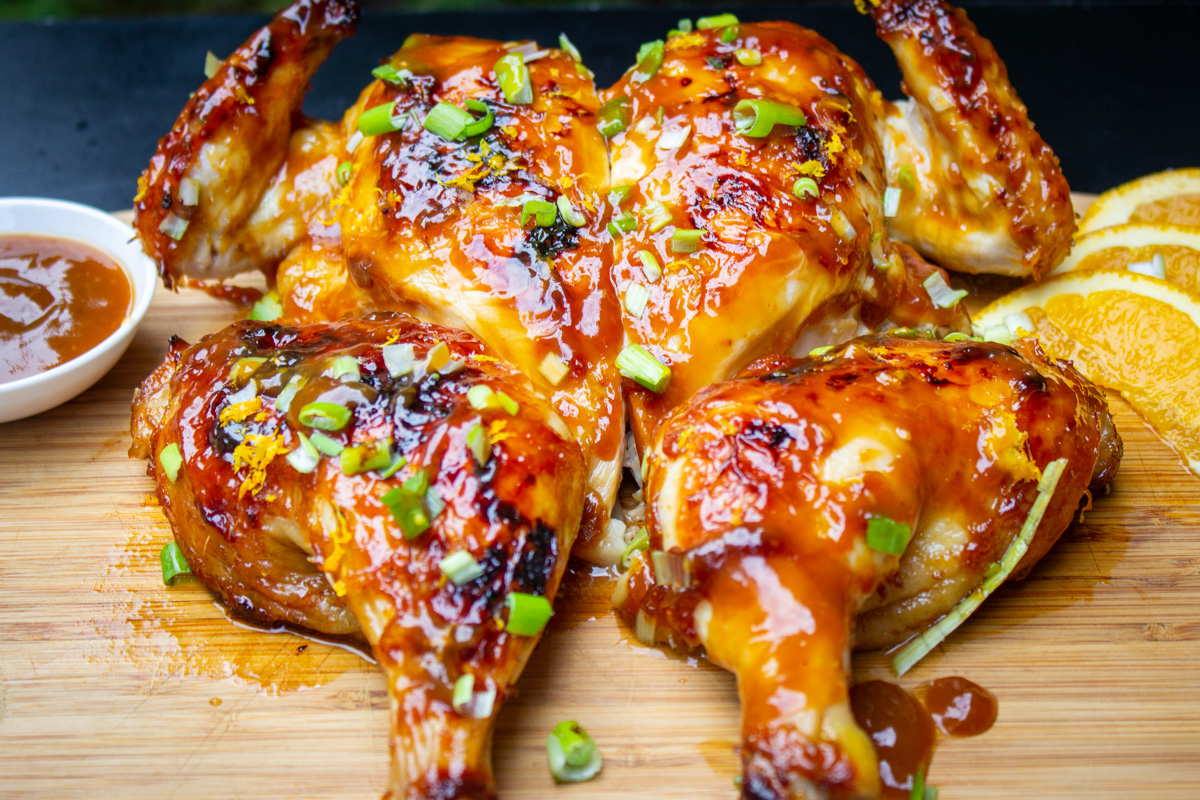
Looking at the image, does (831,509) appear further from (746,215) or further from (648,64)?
(648,64)

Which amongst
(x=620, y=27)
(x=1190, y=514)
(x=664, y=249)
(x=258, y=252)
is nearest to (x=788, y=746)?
(x=664, y=249)

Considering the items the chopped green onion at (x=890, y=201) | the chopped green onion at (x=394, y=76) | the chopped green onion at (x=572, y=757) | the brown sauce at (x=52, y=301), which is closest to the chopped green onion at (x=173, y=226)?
the brown sauce at (x=52, y=301)

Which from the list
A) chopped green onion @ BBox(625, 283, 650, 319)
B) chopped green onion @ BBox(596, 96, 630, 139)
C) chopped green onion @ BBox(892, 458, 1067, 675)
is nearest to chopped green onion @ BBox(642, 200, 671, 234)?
chopped green onion @ BBox(625, 283, 650, 319)

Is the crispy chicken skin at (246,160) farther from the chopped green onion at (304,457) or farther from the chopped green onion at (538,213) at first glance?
the chopped green onion at (304,457)

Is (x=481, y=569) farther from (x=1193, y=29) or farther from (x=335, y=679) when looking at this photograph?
(x=1193, y=29)

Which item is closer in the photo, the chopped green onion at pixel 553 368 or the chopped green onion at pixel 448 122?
the chopped green onion at pixel 553 368

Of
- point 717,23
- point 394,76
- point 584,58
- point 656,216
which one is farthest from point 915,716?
point 584,58
